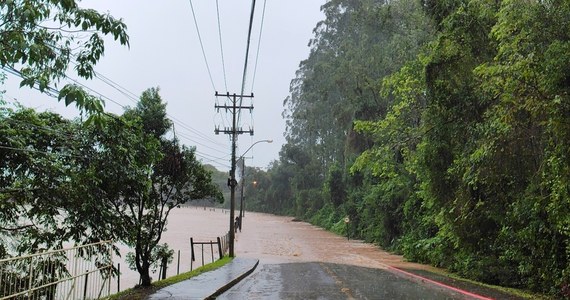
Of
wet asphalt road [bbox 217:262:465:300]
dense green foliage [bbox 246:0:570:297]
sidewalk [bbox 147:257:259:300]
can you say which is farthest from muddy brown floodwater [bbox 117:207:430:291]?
wet asphalt road [bbox 217:262:465:300]

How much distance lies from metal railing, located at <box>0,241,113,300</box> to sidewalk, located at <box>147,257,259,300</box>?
1.95m

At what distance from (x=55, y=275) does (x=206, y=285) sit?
5.91 meters

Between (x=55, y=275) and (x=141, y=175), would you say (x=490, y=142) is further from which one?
(x=55, y=275)

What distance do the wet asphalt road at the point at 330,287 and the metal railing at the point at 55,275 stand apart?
3956 mm

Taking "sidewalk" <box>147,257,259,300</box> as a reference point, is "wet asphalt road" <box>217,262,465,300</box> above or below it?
below

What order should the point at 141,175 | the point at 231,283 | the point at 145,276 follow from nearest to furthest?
the point at 141,175 < the point at 145,276 < the point at 231,283

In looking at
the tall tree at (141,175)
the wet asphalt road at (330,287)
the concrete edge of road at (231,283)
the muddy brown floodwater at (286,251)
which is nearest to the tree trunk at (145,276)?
the tall tree at (141,175)

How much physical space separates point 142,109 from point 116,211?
3913 mm

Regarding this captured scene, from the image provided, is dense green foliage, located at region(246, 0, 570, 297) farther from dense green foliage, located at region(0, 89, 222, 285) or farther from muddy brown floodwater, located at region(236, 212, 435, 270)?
dense green foliage, located at region(0, 89, 222, 285)

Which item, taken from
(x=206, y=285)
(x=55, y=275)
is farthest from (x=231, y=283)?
(x=55, y=275)

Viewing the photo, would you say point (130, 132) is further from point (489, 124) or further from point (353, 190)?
point (353, 190)

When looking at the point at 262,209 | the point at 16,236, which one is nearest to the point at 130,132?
the point at 16,236

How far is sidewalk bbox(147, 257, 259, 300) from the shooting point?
39.3 feet

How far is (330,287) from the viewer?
14.7m
